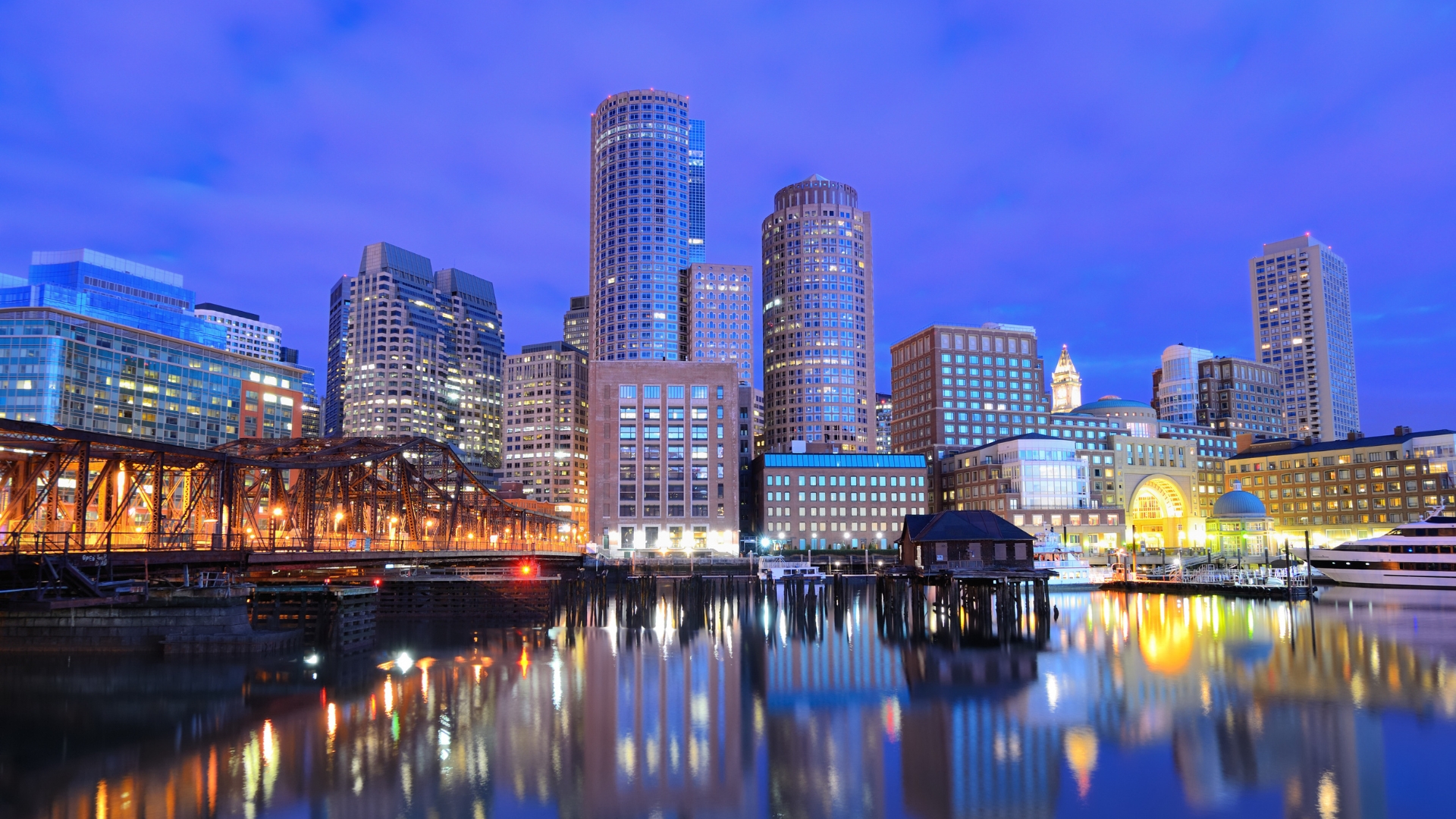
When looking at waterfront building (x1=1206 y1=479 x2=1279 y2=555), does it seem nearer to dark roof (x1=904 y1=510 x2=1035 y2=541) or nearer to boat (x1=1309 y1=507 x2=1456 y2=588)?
boat (x1=1309 y1=507 x2=1456 y2=588)

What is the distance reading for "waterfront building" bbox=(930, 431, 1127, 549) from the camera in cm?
14112

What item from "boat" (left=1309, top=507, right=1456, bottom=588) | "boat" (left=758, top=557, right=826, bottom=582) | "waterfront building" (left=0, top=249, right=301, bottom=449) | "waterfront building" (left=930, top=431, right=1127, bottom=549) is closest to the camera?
"boat" (left=1309, top=507, right=1456, bottom=588)

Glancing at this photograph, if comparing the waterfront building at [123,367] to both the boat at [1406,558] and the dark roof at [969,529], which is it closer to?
the dark roof at [969,529]

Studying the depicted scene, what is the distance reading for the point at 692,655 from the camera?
5069 centimetres

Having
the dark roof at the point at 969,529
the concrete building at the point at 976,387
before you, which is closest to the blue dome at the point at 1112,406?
the concrete building at the point at 976,387

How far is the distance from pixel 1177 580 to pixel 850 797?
94.0 m

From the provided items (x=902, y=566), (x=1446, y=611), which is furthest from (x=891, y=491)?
(x=1446, y=611)

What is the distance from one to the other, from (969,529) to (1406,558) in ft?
177

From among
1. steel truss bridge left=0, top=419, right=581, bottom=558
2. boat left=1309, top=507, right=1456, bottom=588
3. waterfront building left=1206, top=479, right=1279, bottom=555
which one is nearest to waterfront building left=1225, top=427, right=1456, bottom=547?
waterfront building left=1206, top=479, right=1279, bottom=555

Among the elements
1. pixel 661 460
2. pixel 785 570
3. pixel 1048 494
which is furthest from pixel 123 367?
pixel 1048 494

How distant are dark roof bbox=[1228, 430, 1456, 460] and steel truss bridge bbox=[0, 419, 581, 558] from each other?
130970 mm

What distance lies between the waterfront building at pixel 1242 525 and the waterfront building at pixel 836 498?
43410 mm

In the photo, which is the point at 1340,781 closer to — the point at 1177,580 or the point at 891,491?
the point at 1177,580

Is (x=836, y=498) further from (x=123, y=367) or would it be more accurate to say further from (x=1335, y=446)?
(x=123, y=367)
